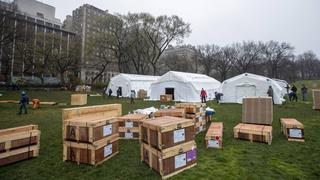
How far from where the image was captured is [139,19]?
38.5 m

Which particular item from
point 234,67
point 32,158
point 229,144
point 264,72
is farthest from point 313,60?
point 32,158

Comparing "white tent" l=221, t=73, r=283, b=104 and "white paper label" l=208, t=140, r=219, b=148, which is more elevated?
"white tent" l=221, t=73, r=283, b=104

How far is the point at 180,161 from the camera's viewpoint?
4.83 m

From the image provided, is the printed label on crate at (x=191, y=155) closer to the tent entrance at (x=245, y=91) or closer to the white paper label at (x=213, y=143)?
the white paper label at (x=213, y=143)

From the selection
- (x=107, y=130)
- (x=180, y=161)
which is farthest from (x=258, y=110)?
(x=107, y=130)

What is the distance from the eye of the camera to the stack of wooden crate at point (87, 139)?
5.16 m

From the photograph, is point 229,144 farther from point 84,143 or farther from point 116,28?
point 116,28

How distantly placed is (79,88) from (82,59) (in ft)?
21.1

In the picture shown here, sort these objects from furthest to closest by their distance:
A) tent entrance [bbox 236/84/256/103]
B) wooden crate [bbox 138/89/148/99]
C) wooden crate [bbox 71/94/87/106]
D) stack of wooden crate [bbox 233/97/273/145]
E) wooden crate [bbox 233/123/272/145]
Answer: wooden crate [bbox 138/89/148/99] < tent entrance [bbox 236/84/256/103] < wooden crate [bbox 71/94/87/106] < stack of wooden crate [bbox 233/97/273/145] < wooden crate [bbox 233/123/272/145]

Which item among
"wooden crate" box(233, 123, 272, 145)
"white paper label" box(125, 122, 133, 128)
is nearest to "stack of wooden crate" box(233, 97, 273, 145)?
"wooden crate" box(233, 123, 272, 145)

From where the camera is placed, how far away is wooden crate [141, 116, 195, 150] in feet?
15.0

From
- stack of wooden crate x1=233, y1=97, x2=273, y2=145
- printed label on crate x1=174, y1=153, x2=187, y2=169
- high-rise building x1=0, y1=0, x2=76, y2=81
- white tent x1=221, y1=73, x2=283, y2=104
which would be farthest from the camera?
high-rise building x1=0, y1=0, x2=76, y2=81

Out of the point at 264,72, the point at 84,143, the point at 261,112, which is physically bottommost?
the point at 84,143

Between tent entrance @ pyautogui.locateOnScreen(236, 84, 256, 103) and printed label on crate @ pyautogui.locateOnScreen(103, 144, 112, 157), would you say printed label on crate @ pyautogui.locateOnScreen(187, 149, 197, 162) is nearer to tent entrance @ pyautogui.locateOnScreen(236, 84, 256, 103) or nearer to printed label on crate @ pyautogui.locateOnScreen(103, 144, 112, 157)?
printed label on crate @ pyautogui.locateOnScreen(103, 144, 112, 157)
